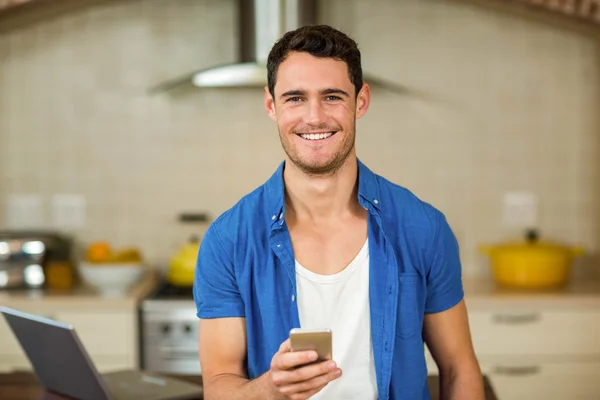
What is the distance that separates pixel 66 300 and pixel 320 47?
2.06m

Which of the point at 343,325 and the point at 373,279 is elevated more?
the point at 373,279

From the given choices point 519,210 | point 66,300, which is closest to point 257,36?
point 66,300

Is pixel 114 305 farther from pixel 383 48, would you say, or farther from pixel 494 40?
pixel 494 40

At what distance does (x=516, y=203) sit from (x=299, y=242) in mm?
2319

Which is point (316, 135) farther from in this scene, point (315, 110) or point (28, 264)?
point (28, 264)

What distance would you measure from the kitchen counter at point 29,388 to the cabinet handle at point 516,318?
4.03ft

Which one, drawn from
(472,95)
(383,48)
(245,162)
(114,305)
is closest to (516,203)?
(472,95)

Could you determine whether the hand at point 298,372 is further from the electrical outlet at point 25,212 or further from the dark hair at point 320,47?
the electrical outlet at point 25,212

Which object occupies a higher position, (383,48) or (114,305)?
(383,48)

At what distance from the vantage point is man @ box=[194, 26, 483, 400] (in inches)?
79.1

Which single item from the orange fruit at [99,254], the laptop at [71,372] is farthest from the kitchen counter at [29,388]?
the orange fruit at [99,254]

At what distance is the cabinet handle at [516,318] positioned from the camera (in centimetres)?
363

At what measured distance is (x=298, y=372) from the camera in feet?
5.56

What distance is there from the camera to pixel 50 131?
13.8ft
